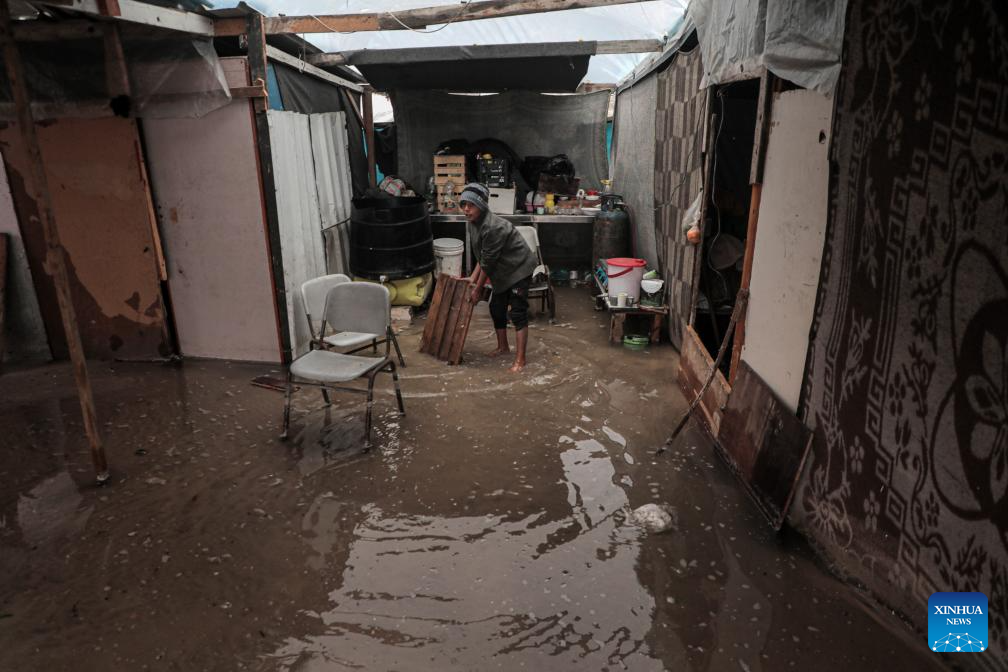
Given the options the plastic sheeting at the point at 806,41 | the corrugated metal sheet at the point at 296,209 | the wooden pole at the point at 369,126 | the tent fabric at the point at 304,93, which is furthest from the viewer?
the wooden pole at the point at 369,126

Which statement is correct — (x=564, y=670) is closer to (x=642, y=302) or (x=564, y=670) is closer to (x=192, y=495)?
(x=192, y=495)

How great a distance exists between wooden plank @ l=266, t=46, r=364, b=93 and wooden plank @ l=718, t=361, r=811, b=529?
4.91 metres

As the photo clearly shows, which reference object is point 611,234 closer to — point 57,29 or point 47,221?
point 57,29

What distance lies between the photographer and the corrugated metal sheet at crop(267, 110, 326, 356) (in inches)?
229

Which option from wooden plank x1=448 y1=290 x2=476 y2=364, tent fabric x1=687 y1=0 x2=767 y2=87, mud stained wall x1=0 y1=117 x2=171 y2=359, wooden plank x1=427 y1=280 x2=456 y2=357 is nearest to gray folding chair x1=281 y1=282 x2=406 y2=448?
wooden plank x1=448 y1=290 x2=476 y2=364

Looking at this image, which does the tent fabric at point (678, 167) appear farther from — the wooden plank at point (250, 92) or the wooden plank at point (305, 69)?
the wooden plank at point (305, 69)

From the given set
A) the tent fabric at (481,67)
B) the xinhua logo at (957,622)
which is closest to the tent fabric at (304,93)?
the tent fabric at (481,67)

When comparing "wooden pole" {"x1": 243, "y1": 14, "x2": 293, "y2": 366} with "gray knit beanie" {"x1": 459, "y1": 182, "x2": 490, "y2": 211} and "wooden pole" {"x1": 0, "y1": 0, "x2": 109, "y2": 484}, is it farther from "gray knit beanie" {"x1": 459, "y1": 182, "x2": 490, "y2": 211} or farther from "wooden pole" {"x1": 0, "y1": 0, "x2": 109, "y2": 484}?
"wooden pole" {"x1": 0, "y1": 0, "x2": 109, "y2": 484}

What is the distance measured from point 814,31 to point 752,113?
313 cm

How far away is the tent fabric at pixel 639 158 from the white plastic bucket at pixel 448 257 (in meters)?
2.54

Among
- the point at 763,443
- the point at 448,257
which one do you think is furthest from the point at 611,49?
the point at 763,443

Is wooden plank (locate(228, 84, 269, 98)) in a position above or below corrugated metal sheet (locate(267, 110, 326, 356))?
above

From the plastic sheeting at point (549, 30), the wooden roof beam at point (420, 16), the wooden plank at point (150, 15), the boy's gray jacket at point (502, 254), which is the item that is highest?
the plastic sheeting at point (549, 30)

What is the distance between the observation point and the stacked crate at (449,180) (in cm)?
941
